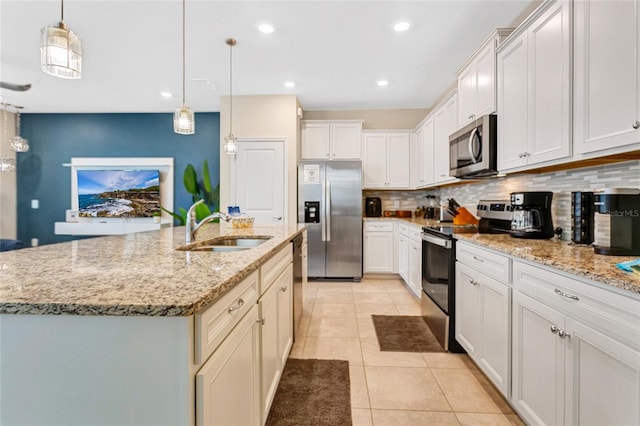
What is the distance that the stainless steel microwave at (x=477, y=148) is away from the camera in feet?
7.64

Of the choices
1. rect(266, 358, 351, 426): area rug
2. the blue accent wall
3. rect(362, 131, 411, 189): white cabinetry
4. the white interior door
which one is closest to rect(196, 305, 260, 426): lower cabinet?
rect(266, 358, 351, 426): area rug

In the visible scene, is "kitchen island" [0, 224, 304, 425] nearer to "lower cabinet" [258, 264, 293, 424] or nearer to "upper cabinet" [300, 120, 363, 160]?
"lower cabinet" [258, 264, 293, 424]

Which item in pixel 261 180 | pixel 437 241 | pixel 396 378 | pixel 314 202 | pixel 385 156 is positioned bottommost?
pixel 396 378

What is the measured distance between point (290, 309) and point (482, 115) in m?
2.18

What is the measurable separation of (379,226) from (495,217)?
2.24 metres

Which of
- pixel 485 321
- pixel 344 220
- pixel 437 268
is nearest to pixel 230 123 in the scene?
pixel 344 220

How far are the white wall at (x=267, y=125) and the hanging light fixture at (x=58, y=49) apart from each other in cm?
317

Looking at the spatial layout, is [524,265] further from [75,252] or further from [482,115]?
[75,252]

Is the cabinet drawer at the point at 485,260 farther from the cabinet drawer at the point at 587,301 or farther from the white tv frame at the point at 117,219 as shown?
the white tv frame at the point at 117,219

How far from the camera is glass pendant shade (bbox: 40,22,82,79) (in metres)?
1.21

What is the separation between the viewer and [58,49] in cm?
122

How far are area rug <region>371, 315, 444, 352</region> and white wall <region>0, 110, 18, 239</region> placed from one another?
6633 mm

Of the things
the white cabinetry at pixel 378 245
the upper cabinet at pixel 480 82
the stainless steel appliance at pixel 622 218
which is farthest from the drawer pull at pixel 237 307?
the white cabinetry at pixel 378 245

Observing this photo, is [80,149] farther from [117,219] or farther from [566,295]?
[566,295]
